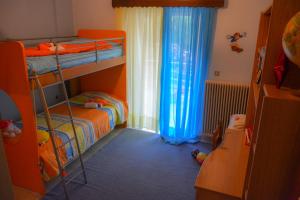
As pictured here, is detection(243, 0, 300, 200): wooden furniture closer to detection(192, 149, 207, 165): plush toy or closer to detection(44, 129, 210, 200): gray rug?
detection(44, 129, 210, 200): gray rug

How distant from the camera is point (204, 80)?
3.20 m

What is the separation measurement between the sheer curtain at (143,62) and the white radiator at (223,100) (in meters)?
0.76

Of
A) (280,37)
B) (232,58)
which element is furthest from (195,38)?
(280,37)

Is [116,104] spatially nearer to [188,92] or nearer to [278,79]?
[188,92]

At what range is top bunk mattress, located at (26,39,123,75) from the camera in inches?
80.9

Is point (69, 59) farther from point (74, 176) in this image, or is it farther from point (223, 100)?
point (223, 100)

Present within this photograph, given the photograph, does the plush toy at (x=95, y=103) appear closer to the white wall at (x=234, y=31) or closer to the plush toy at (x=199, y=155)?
the white wall at (x=234, y=31)

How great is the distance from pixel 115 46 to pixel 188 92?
122 centimetres

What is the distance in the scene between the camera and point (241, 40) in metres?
2.99

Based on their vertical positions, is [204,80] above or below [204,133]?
above

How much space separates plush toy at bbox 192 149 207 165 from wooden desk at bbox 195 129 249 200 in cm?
89

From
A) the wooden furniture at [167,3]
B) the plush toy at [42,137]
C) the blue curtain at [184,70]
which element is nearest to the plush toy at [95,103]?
the blue curtain at [184,70]

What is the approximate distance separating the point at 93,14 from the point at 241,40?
86.3 inches

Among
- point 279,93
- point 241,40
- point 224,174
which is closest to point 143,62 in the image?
point 241,40
